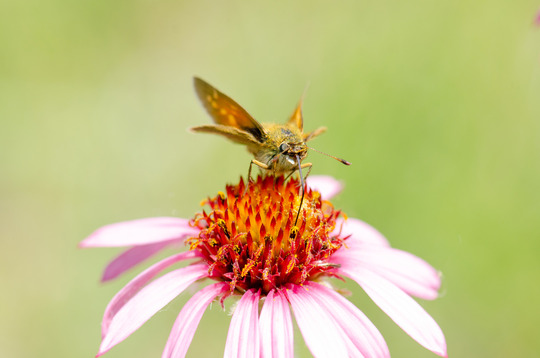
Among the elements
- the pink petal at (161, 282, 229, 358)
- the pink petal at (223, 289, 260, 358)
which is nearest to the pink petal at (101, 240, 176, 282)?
the pink petal at (161, 282, 229, 358)

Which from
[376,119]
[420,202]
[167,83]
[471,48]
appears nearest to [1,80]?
[167,83]

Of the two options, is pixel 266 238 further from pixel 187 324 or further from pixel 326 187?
pixel 326 187

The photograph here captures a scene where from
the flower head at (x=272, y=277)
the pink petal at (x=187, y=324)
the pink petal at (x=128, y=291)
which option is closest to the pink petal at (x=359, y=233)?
the flower head at (x=272, y=277)

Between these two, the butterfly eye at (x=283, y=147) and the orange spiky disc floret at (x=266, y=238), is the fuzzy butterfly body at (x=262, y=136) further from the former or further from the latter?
the orange spiky disc floret at (x=266, y=238)

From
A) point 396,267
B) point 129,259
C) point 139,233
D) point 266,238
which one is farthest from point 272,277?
point 129,259

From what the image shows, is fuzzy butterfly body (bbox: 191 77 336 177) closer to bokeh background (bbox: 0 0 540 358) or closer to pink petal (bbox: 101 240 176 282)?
pink petal (bbox: 101 240 176 282)

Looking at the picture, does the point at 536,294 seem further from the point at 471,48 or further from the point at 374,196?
the point at 471,48
